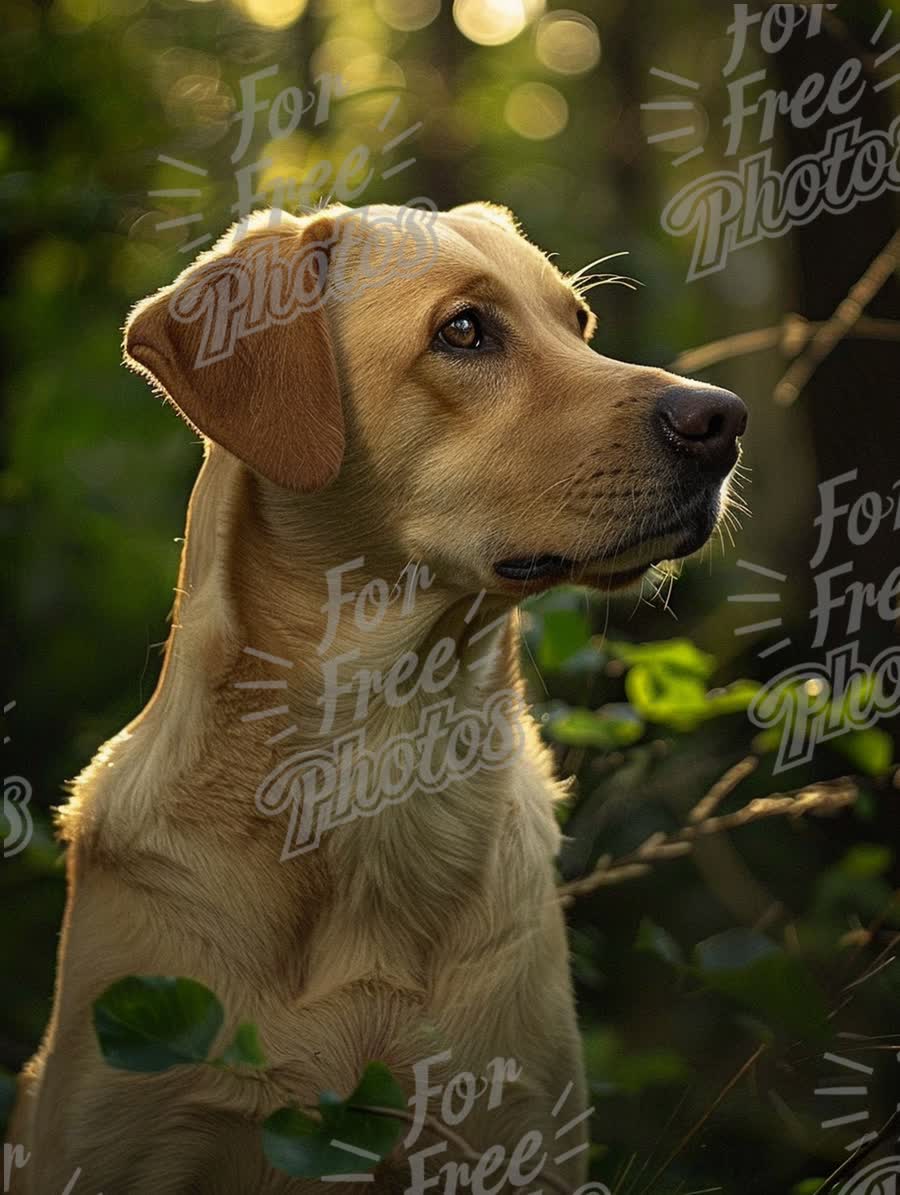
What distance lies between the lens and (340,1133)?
1.96 m

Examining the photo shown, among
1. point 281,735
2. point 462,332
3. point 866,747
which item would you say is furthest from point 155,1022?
point 866,747

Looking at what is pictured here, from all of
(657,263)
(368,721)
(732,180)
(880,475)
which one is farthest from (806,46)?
(368,721)

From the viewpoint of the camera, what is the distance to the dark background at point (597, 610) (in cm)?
310

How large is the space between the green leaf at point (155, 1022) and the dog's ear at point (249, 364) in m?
1.04

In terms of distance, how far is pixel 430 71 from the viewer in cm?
1016

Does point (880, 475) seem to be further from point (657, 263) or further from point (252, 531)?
point (657, 263)

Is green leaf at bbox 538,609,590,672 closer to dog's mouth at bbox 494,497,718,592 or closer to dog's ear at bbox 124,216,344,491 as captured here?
dog's mouth at bbox 494,497,718,592

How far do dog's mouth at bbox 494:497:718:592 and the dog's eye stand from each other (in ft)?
1.56

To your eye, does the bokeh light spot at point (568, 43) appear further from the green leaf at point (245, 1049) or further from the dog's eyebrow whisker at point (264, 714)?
the green leaf at point (245, 1049)

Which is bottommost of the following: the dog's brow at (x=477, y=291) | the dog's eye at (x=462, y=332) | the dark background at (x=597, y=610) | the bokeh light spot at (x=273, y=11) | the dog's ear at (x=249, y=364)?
the dark background at (x=597, y=610)

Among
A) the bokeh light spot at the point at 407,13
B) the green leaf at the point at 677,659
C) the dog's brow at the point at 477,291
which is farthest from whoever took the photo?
the bokeh light spot at the point at 407,13

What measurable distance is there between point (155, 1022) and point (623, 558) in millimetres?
1251

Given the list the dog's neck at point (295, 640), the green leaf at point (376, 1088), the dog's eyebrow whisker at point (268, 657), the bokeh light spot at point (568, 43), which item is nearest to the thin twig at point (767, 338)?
the dog's neck at point (295, 640)

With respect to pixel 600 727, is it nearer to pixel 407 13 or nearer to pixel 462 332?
pixel 462 332
